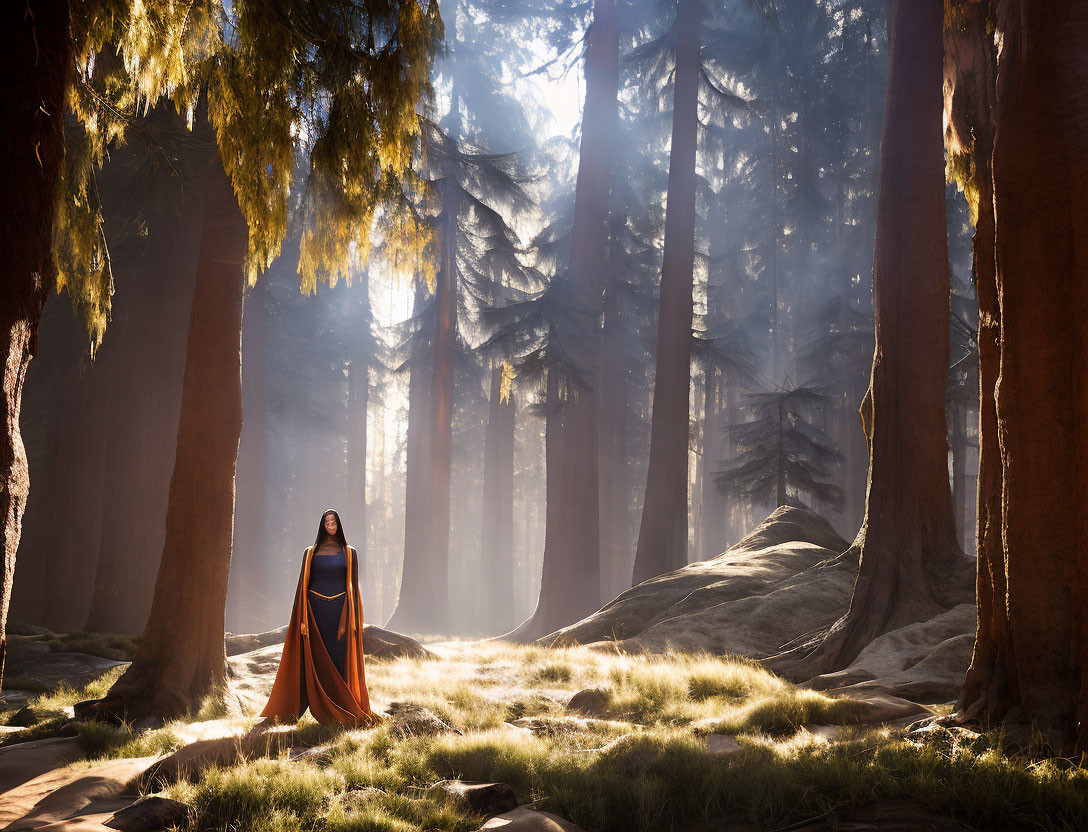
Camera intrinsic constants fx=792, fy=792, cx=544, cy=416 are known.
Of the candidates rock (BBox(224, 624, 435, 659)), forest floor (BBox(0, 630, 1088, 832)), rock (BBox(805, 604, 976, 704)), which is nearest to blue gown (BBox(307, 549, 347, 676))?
forest floor (BBox(0, 630, 1088, 832))

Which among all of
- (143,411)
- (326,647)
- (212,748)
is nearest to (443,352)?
(143,411)

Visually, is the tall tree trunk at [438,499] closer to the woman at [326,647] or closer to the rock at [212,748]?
the woman at [326,647]

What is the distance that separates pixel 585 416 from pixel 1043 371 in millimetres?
15461

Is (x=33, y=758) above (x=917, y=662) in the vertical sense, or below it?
below

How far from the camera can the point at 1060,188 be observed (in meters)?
4.95

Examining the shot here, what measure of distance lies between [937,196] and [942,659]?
5.97 metres

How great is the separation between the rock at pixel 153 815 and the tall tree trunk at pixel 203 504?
381 centimetres

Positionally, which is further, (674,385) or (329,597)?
(674,385)

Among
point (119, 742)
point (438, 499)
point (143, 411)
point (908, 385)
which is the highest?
point (143, 411)

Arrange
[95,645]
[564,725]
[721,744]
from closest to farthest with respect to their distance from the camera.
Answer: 1. [721,744]
2. [564,725]
3. [95,645]

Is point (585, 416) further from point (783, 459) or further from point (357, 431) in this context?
point (357, 431)

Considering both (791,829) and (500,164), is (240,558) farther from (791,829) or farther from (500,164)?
(791,829)

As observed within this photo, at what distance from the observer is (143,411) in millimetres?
13969

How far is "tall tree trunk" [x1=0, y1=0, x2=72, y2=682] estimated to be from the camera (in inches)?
158
